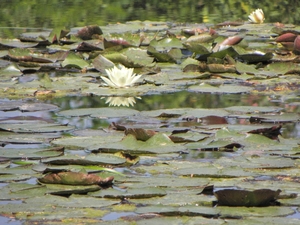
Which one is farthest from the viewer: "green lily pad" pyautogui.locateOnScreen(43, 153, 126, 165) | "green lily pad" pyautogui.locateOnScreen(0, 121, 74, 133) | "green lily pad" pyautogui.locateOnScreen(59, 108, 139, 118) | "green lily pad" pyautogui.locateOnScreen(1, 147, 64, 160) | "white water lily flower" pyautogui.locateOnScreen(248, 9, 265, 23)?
"white water lily flower" pyautogui.locateOnScreen(248, 9, 265, 23)

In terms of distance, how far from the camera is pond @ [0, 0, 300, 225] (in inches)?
79.2

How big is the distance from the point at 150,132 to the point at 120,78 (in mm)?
1320

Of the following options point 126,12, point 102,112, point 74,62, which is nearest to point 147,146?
point 102,112

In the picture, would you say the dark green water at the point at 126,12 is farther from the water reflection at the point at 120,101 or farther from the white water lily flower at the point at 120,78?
the water reflection at the point at 120,101

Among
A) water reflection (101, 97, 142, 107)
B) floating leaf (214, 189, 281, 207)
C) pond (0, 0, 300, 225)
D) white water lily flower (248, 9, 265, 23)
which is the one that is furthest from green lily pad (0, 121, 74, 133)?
white water lily flower (248, 9, 265, 23)

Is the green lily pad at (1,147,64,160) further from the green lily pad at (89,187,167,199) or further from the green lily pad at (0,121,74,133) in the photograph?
the green lily pad at (89,187,167,199)

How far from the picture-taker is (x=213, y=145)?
8.84ft

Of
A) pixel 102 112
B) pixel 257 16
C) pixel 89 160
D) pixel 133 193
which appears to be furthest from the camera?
pixel 257 16

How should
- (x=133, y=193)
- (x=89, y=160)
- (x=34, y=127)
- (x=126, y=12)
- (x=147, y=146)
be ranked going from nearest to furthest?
(x=133, y=193) → (x=89, y=160) → (x=147, y=146) → (x=34, y=127) → (x=126, y=12)

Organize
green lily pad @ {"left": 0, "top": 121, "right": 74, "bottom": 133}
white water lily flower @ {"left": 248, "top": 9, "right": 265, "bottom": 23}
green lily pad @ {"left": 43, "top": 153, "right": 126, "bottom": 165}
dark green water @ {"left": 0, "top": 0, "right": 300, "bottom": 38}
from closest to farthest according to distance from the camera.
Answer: green lily pad @ {"left": 43, "top": 153, "right": 126, "bottom": 165}, green lily pad @ {"left": 0, "top": 121, "right": 74, "bottom": 133}, white water lily flower @ {"left": 248, "top": 9, "right": 265, "bottom": 23}, dark green water @ {"left": 0, "top": 0, "right": 300, "bottom": 38}

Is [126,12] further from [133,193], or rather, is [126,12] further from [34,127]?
[133,193]

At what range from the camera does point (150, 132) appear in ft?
8.98

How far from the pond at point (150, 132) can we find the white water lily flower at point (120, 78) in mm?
17

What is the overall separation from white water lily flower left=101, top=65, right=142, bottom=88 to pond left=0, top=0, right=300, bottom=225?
0.7 inches
